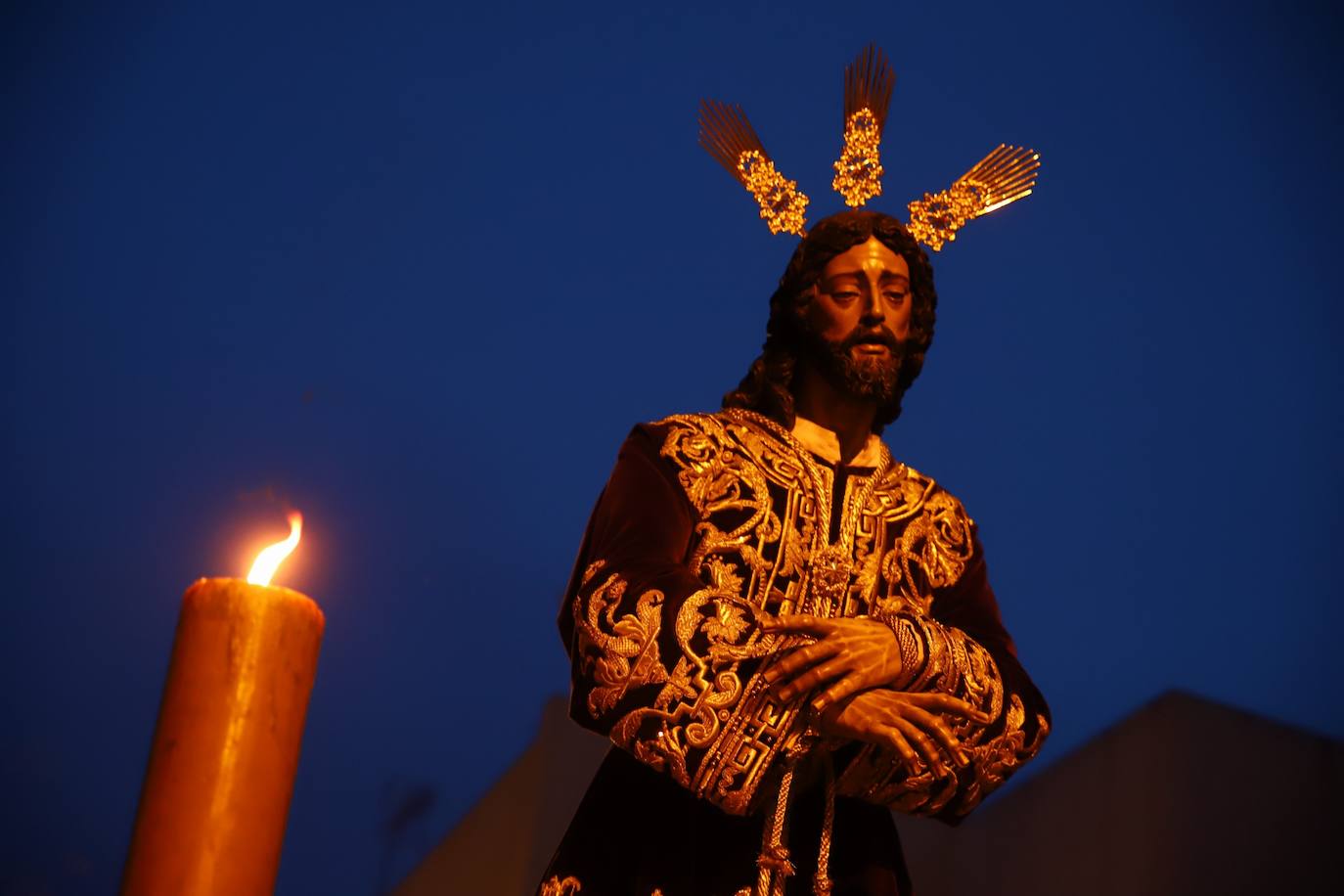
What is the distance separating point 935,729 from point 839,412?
2.32 feet

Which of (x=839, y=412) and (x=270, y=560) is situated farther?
(x=839, y=412)

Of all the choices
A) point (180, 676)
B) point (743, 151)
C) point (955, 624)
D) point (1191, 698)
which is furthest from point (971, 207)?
point (180, 676)

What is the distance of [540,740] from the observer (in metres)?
4.36

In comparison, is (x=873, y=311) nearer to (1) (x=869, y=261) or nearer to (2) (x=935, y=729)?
(1) (x=869, y=261)

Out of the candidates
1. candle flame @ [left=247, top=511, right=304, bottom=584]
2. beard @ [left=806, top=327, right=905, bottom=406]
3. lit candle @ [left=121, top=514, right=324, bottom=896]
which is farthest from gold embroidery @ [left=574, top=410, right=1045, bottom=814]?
lit candle @ [left=121, top=514, right=324, bottom=896]

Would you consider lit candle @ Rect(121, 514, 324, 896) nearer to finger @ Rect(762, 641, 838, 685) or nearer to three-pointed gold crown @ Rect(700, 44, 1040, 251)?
finger @ Rect(762, 641, 838, 685)

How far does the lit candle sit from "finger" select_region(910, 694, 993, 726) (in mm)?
942

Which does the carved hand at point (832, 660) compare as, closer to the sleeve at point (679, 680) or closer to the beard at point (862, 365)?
the sleeve at point (679, 680)

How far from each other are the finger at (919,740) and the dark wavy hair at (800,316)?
69 cm

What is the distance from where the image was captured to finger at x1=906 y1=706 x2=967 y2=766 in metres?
2.13

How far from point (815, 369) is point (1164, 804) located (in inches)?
63.4

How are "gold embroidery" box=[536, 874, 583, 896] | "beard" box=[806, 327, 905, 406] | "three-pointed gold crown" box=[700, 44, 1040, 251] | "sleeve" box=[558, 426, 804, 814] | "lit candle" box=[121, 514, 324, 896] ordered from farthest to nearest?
"three-pointed gold crown" box=[700, 44, 1040, 251], "beard" box=[806, 327, 905, 406], "gold embroidery" box=[536, 874, 583, 896], "sleeve" box=[558, 426, 804, 814], "lit candle" box=[121, 514, 324, 896]

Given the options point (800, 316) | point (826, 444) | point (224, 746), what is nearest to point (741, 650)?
point (826, 444)

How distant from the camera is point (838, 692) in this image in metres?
2.09
